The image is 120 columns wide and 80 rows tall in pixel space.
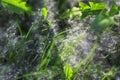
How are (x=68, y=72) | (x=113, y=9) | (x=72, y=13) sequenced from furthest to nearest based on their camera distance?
1. (x=72, y=13)
2. (x=113, y=9)
3. (x=68, y=72)

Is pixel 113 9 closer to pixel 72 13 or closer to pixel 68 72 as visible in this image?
pixel 72 13

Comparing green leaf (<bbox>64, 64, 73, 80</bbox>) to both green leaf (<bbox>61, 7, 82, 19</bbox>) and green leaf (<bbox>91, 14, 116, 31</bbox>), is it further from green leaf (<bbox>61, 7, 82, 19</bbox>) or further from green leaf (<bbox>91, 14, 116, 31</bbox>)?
green leaf (<bbox>61, 7, 82, 19</bbox>)

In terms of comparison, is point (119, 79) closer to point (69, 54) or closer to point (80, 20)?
point (69, 54)

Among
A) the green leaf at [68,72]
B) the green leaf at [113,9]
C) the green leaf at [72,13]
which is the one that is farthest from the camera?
the green leaf at [72,13]

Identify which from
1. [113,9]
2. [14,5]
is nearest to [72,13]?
[113,9]

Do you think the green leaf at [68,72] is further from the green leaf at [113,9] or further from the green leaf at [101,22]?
the green leaf at [113,9]

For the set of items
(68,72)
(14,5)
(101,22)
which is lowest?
(68,72)

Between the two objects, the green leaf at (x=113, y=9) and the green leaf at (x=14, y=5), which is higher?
the green leaf at (x=14, y=5)

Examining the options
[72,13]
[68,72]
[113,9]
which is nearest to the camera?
[68,72]

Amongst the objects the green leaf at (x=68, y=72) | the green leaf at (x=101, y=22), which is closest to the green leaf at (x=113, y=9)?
the green leaf at (x=101, y=22)
